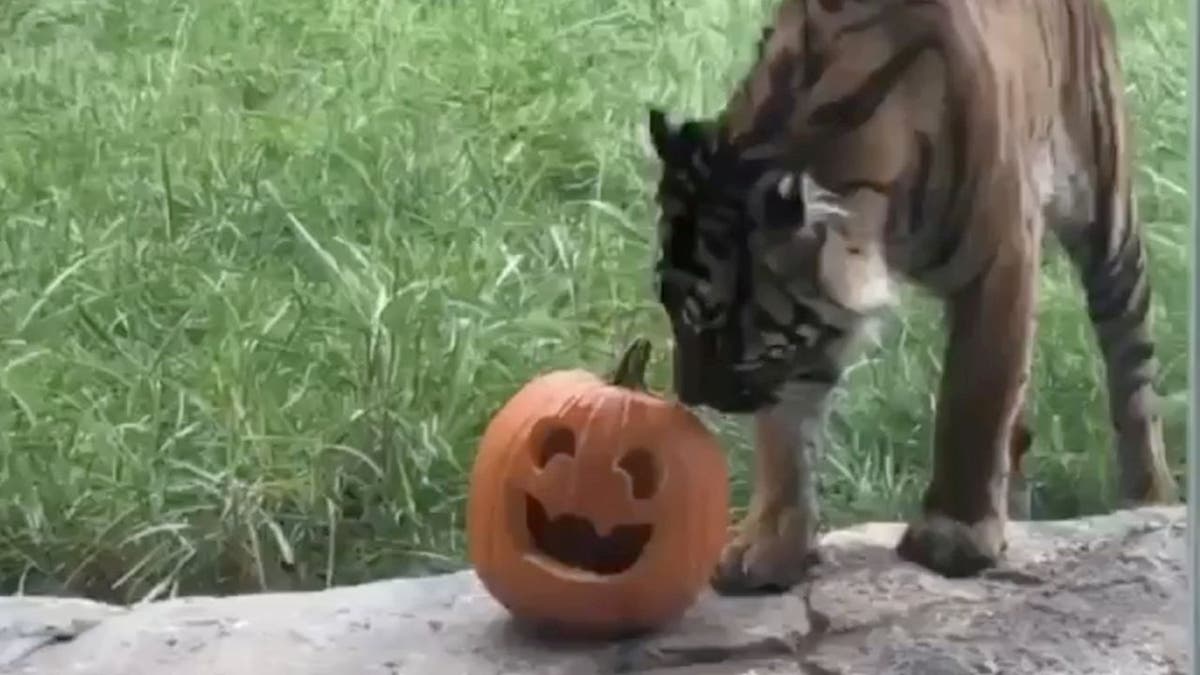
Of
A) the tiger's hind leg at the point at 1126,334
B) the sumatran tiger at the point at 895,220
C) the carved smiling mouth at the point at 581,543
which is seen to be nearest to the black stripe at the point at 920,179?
the sumatran tiger at the point at 895,220

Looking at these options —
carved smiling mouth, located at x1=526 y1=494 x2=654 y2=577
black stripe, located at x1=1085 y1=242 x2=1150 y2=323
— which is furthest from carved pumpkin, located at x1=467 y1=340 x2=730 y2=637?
black stripe, located at x1=1085 y1=242 x2=1150 y2=323

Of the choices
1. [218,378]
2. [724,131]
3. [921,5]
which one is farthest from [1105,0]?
[218,378]

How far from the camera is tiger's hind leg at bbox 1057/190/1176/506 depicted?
4.24 feet

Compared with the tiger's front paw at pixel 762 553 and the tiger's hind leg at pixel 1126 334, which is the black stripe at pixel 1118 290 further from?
the tiger's front paw at pixel 762 553

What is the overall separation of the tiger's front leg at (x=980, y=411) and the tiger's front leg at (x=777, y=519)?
7 cm

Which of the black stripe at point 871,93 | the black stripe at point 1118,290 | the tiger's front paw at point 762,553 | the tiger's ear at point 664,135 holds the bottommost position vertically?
the tiger's front paw at point 762,553

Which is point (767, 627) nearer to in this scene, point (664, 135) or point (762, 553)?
point (762, 553)

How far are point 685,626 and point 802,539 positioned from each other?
0.10 metres

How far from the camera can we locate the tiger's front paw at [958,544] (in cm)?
128

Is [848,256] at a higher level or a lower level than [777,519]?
higher

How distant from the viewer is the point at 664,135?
3.99 ft

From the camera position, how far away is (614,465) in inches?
48.2

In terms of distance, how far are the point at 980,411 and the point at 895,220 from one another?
13cm

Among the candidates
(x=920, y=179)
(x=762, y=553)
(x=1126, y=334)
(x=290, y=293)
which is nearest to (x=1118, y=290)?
(x=1126, y=334)
